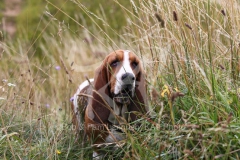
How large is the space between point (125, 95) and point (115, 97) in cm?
8

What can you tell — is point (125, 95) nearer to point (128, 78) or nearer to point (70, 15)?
point (128, 78)

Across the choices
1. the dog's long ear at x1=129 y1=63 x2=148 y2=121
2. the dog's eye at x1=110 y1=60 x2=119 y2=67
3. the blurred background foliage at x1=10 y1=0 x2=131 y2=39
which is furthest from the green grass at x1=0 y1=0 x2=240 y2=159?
the blurred background foliage at x1=10 y1=0 x2=131 y2=39

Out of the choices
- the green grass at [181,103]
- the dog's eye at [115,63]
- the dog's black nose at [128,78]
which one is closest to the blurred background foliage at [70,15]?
the green grass at [181,103]

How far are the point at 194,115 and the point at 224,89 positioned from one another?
0.38 metres

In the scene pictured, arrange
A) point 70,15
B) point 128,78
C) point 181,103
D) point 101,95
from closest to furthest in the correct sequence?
1. point 181,103
2. point 128,78
3. point 101,95
4. point 70,15

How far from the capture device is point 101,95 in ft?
12.3

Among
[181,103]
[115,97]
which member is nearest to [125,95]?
[115,97]

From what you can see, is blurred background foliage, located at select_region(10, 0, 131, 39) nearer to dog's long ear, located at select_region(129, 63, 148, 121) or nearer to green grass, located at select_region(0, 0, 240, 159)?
green grass, located at select_region(0, 0, 240, 159)

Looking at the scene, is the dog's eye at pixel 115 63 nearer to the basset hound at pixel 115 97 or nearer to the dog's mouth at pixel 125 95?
the basset hound at pixel 115 97

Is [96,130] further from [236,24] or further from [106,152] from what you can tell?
[236,24]

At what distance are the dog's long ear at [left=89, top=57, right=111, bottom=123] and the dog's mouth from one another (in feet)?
0.33

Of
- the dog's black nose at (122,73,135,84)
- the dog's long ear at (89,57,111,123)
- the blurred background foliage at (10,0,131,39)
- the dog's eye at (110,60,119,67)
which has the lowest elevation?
the blurred background foliage at (10,0,131,39)

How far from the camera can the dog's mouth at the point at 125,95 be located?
3570mm

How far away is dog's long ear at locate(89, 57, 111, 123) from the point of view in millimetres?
3742
